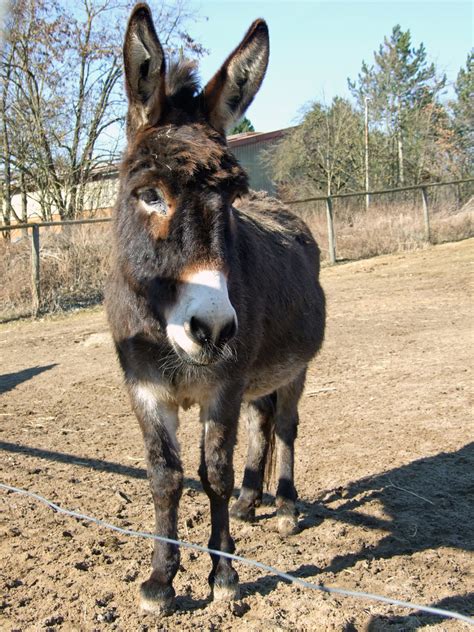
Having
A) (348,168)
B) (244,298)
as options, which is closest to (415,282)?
(244,298)

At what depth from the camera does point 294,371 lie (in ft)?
14.3

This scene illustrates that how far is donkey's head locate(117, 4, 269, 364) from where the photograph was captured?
2379 mm

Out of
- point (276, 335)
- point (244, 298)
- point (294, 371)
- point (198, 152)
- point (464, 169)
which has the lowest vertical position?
point (294, 371)

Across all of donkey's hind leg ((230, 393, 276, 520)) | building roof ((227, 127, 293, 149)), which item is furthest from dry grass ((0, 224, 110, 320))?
building roof ((227, 127, 293, 149))

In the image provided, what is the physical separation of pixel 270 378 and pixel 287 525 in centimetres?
95

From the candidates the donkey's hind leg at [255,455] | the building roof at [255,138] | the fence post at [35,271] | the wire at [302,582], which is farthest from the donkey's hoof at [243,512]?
the building roof at [255,138]

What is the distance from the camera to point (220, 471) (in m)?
3.07

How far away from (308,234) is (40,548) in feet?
10.8

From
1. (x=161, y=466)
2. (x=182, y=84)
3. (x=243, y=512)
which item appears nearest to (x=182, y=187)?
(x=182, y=84)

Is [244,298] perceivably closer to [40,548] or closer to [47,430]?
[40,548]

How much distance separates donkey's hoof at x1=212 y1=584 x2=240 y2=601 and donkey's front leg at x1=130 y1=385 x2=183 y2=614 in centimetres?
23

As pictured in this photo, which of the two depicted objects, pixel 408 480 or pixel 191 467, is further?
pixel 191 467

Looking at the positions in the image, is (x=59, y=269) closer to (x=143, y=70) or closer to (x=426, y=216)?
(x=143, y=70)

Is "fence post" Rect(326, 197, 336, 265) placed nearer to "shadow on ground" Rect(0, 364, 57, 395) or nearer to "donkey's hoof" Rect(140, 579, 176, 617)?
"shadow on ground" Rect(0, 364, 57, 395)
